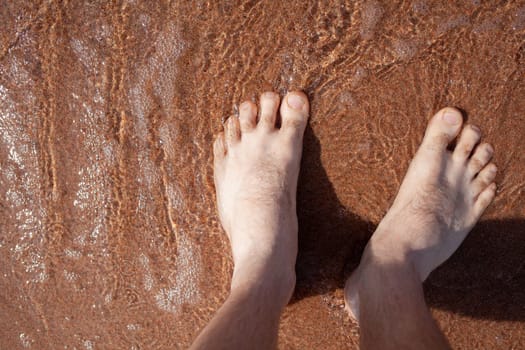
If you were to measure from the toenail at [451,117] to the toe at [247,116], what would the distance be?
731 mm

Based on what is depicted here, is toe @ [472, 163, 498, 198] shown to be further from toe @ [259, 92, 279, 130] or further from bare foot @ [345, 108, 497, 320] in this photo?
toe @ [259, 92, 279, 130]

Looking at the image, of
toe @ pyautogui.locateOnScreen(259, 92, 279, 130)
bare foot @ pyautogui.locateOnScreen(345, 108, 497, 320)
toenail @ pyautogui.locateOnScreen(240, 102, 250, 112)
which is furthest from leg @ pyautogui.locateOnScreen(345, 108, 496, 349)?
toenail @ pyautogui.locateOnScreen(240, 102, 250, 112)

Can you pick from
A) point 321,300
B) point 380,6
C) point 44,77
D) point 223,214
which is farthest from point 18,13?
point 321,300

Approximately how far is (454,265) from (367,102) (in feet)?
2.57

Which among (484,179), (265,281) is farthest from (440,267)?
(265,281)

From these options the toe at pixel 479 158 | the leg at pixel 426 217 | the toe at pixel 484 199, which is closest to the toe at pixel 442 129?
the leg at pixel 426 217

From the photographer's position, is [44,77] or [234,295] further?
[44,77]

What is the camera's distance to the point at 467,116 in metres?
1.71

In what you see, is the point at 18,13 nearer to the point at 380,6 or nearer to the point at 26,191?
the point at 26,191

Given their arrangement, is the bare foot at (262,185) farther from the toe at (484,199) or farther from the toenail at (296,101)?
the toe at (484,199)

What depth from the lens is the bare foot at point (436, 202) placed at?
1.70m

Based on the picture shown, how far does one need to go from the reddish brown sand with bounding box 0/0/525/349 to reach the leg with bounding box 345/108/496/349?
0.20 ft

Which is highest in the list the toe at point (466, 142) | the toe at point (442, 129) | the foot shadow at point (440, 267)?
the toe at point (442, 129)

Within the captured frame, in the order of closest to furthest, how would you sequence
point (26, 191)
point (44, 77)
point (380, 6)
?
point (380, 6) < point (44, 77) < point (26, 191)
